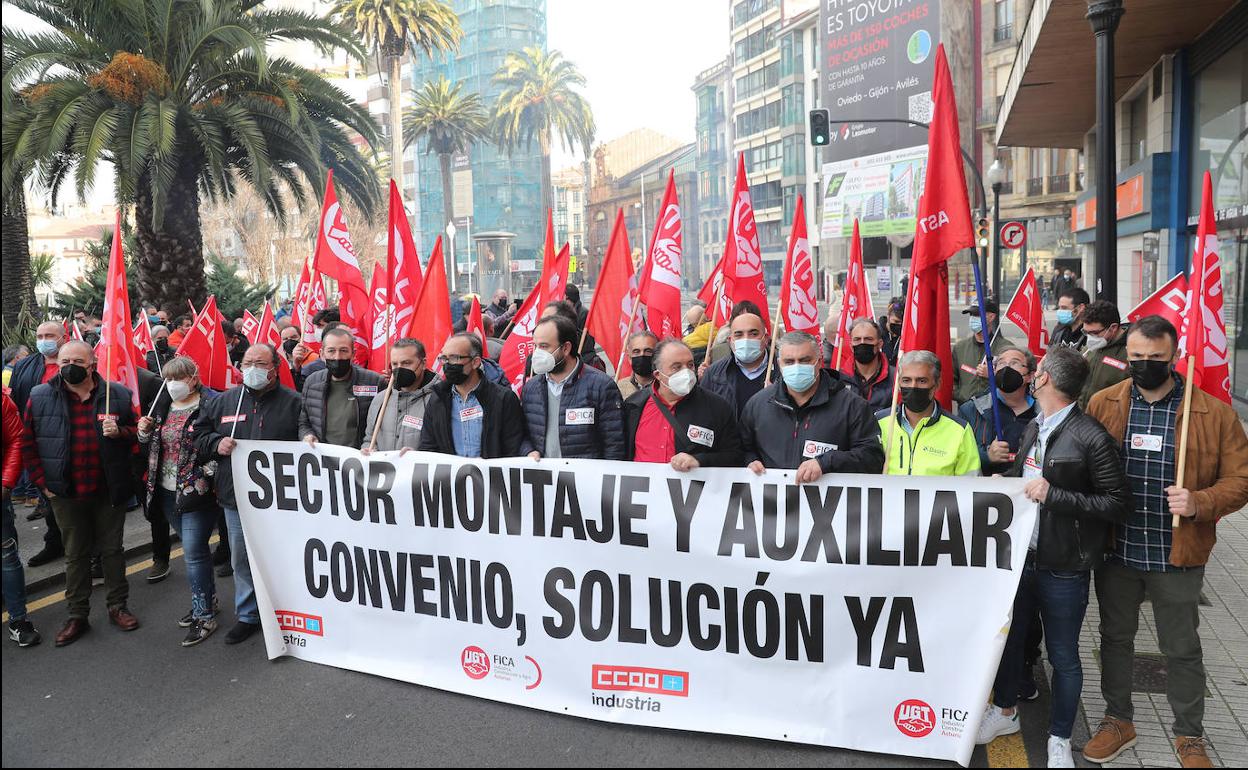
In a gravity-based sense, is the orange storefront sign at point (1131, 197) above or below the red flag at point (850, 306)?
above

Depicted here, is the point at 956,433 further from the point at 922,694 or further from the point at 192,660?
the point at 192,660

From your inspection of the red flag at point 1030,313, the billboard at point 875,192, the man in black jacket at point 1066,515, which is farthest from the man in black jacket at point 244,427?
the billboard at point 875,192

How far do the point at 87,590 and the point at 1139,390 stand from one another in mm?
5771

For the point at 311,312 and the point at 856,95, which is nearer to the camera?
the point at 311,312

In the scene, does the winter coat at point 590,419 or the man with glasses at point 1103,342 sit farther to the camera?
the man with glasses at point 1103,342

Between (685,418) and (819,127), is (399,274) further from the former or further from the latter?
(819,127)

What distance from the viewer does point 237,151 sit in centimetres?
1639

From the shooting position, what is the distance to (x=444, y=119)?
183 feet

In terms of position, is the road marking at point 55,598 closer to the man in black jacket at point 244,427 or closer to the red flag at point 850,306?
the man in black jacket at point 244,427

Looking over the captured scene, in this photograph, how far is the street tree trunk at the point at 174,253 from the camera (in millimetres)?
15789

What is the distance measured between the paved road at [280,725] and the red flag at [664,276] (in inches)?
158

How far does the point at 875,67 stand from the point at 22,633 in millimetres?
57196

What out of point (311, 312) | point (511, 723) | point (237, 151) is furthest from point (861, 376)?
point (237, 151)

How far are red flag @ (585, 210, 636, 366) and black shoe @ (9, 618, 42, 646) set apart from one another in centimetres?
465
